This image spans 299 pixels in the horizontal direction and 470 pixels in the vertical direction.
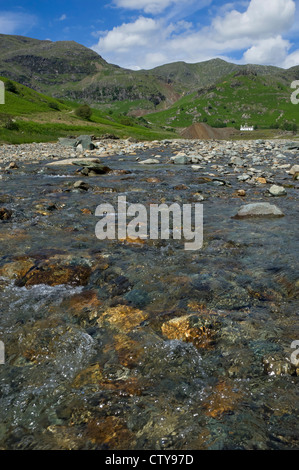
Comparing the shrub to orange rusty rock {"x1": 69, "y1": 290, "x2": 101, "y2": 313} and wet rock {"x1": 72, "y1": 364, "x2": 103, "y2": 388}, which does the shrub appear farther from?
wet rock {"x1": 72, "y1": 364, "x2": 103, "y2": 388}

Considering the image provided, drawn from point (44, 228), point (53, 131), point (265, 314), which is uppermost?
point (53, 131)

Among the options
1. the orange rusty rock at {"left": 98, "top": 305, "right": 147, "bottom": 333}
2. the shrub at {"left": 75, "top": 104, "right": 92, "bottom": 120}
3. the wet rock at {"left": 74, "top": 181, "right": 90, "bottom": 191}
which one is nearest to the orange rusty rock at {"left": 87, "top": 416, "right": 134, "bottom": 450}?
the orange rusty rock at {"left": 98, "top": 305, "right": 147, "bottom": 333}

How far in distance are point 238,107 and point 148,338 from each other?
193980mm

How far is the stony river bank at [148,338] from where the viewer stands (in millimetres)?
2688

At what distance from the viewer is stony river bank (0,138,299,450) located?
2688 millimetres

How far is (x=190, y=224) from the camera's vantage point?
29.2 feet

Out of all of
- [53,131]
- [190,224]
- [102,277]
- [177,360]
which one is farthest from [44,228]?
[53,131]

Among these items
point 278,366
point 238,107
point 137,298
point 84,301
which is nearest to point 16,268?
point 84,301

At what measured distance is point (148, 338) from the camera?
3.91 metres

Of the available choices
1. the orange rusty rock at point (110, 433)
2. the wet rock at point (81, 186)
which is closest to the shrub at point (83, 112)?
the wet rock at point (81, 186)

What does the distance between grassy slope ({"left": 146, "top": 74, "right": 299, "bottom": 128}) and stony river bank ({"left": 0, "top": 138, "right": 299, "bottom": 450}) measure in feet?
517

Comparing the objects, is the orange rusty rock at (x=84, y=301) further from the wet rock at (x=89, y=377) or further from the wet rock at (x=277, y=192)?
the wet rock at (x=277, y=192)
